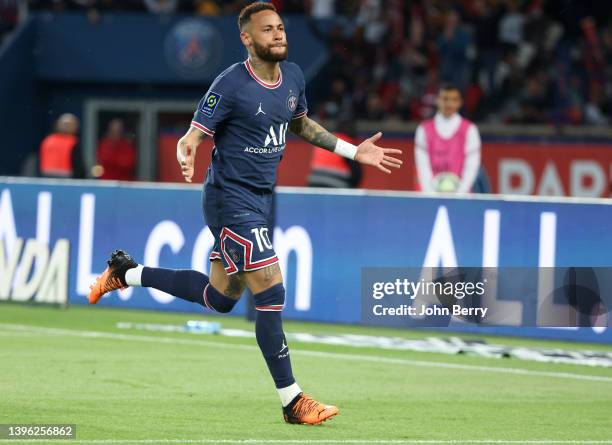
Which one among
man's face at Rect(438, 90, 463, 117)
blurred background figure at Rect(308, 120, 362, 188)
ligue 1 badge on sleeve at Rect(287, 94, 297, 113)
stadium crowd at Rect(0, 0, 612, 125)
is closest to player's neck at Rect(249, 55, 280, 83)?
ligue 1 badge on sleeve at Rect(287, 94, 297, 113)

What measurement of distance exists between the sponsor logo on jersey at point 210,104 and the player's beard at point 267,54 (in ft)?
1.11

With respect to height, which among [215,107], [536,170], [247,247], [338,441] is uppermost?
[536,170]

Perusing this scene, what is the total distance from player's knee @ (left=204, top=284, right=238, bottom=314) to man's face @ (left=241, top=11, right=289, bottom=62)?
157 centimetres

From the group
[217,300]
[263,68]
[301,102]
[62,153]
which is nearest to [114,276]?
[217,300]

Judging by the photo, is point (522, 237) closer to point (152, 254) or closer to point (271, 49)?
point (152, 254)

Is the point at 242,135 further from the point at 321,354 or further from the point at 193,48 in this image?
the point at 193,48

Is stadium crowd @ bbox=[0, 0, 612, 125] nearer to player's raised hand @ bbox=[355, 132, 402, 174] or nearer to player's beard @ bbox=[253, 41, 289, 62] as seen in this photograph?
player's raised hand @ bbox=[355, 132, 402, 174]

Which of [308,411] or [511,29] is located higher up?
[511,29]

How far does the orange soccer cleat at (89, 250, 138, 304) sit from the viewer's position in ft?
33.2

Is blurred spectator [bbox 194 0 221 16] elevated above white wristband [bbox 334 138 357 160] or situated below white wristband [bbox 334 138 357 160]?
above

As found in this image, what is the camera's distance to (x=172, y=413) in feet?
29.4

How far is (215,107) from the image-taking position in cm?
870

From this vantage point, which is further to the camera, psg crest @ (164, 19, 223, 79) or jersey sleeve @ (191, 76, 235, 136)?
psg crest @ (164, 19, 223, 79)

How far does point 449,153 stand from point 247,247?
688cm
